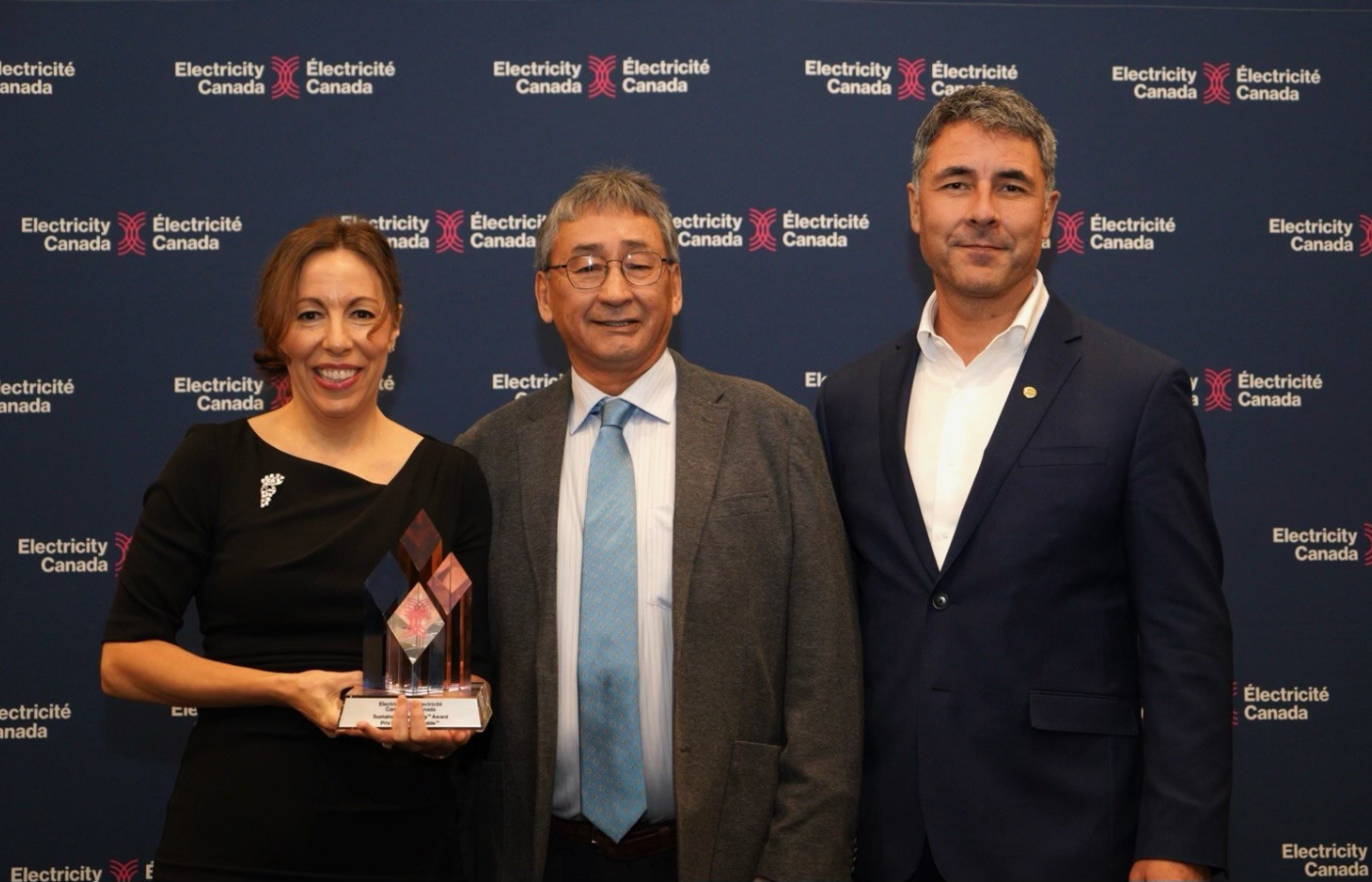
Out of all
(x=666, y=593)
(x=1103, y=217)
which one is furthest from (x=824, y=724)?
(x=1103, y=217)

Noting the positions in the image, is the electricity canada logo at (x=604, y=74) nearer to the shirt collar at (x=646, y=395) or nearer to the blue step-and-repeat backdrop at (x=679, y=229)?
the blue step-and-repeat backdrop at (x=679, y=229)

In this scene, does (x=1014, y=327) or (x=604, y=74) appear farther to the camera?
(x=604, y=74)

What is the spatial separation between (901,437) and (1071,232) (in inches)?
75.2

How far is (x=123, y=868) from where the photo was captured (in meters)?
3.80

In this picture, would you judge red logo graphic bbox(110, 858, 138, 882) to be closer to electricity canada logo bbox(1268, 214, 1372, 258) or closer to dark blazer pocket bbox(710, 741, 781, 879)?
dark blazer pocket bbox(710, 741, 781, 879)

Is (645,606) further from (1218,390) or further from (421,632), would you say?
(1218,390)

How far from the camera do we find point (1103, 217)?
12.8ft

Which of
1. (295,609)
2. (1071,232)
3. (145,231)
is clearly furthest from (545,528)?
(1071,232)

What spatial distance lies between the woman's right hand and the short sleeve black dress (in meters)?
0.09

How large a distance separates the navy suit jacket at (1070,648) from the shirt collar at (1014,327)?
14cm

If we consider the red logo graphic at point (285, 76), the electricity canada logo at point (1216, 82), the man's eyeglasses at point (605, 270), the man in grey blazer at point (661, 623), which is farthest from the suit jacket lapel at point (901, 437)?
the red logo graphic at point (285, 76)

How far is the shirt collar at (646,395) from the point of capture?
242 cm

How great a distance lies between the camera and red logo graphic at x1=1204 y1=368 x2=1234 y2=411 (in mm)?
3910

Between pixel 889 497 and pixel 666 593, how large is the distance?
49 cm
